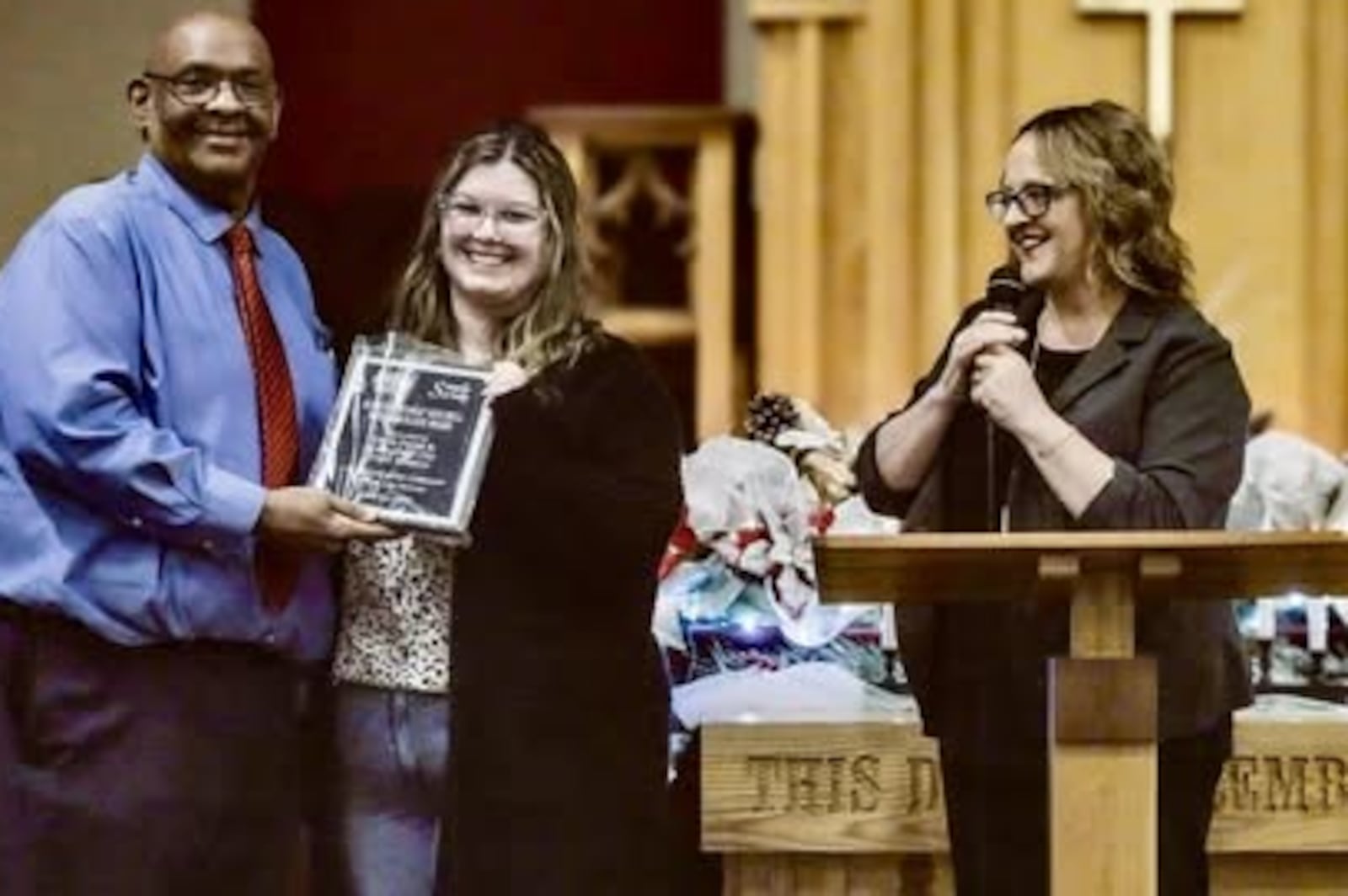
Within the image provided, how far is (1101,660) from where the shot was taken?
249 cm

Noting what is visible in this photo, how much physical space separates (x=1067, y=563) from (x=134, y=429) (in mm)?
883

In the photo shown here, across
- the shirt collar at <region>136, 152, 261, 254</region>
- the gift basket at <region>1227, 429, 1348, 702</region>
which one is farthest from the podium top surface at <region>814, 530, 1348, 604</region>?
the gift basket at <region>1227, 429, 1348, 702</region>

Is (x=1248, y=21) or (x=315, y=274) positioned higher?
(x=1248, y=21)

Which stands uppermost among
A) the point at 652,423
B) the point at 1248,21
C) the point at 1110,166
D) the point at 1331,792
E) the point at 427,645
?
the point at 1248,21

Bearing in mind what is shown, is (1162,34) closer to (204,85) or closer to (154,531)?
(204,85)

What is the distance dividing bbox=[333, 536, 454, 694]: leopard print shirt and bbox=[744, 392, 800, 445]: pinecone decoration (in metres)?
0.91

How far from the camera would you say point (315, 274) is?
186 inches

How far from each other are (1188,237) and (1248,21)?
1.12ft

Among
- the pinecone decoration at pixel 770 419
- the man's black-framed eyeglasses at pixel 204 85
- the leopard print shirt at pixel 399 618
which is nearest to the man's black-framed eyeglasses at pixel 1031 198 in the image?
the leopard print shirt at pixel 399 618

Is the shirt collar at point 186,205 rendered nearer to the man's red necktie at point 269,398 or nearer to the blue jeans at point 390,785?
the man's red necktie at point 269,398

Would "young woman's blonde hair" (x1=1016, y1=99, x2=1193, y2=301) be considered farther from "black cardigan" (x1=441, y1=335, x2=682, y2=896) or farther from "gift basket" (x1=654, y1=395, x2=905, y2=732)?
"gift basket" (x1=654, y1=395, x2=905, y2=732)

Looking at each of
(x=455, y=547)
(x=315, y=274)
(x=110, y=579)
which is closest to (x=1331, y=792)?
(x=455, y=547)

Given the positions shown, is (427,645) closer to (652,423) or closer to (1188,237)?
(652,423)

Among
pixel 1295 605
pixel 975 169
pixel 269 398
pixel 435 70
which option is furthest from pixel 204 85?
pixel 435 70
